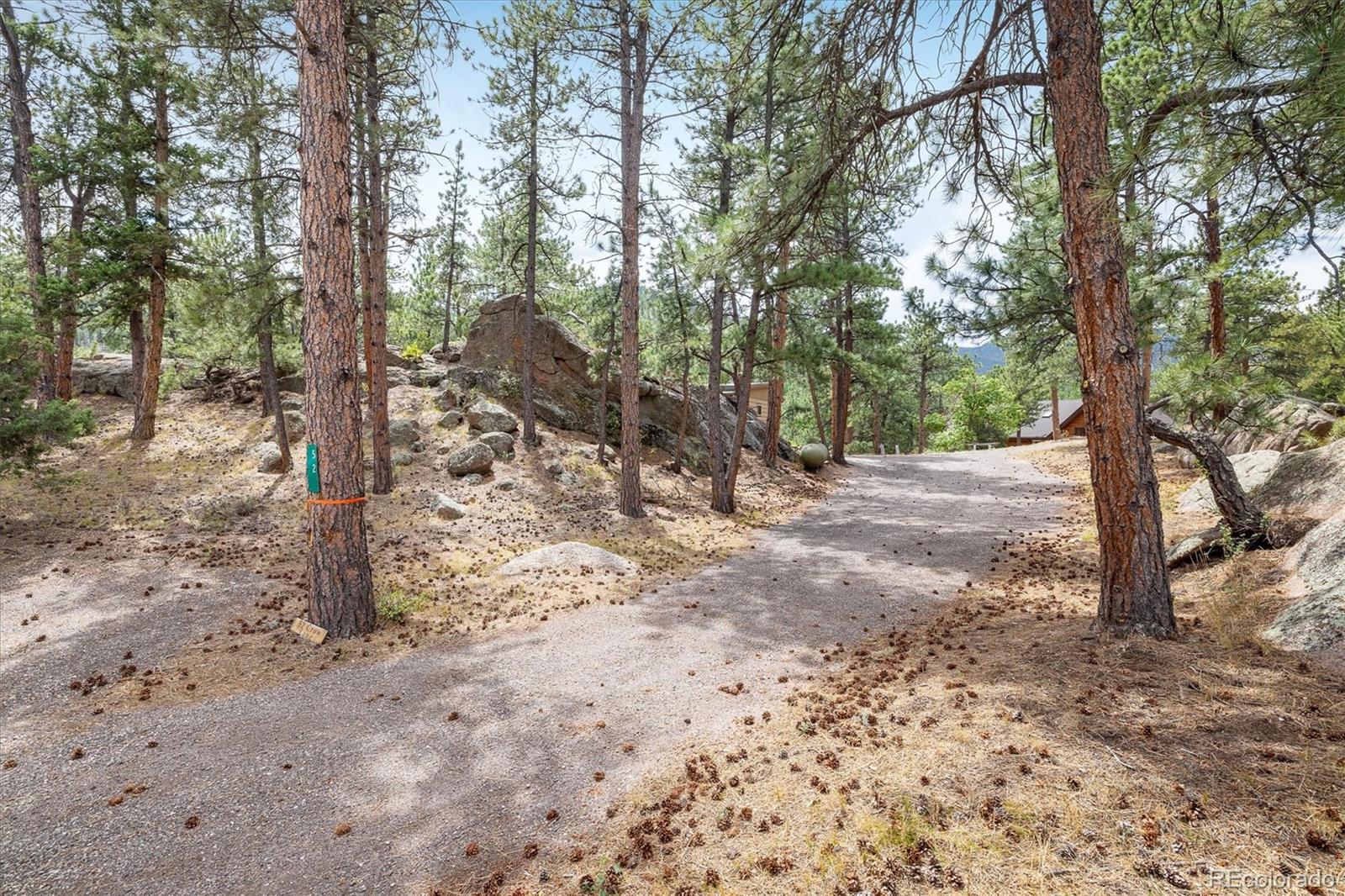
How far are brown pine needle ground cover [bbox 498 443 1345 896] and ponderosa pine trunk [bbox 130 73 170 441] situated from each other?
49.9 feet

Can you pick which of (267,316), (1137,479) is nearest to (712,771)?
(1137,479)

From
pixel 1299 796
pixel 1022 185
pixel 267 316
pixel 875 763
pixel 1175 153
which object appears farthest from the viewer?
pixel 267 316

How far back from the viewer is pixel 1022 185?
6.13 m

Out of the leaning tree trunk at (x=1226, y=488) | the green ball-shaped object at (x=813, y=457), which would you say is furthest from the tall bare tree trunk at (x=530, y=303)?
the leaning tree trunk at (x=1226, y=488)

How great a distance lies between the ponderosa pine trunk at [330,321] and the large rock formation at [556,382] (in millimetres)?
10673

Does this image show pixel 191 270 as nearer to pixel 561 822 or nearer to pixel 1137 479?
pixel 561 822

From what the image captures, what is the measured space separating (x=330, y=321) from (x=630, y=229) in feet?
21.6

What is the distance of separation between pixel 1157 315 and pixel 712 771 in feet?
34.9

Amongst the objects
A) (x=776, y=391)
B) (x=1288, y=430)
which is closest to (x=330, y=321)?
(x=776, y=391)

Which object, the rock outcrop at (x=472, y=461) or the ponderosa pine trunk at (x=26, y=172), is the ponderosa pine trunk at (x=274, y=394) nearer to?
Result: the rock outcrop at (x=472, y=461)

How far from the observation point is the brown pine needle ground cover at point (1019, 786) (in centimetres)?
218

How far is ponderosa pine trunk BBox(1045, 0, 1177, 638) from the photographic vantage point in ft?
13.8

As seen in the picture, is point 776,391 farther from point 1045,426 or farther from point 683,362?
point 1045,426

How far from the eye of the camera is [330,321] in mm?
5508
